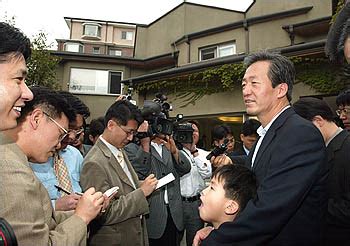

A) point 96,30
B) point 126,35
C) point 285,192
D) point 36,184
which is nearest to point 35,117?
point 36,184

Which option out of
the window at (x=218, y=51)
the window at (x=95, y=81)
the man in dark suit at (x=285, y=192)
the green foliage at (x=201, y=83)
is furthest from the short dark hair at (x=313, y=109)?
the window at (x=95, y=81)

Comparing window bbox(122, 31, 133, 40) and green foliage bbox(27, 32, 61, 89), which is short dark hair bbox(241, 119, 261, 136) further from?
window bbox(122, 31, 133, 40)

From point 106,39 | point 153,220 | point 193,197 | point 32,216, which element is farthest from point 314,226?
point 106,39

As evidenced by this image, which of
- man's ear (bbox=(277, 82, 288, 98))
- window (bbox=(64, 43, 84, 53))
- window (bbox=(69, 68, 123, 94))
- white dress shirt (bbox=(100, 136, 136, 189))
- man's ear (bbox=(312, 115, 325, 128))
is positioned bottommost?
white dress shirt (bbox=(100, 136, 136, 189))

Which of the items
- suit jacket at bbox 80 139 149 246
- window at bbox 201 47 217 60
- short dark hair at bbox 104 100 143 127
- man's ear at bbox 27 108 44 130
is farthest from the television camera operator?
window at bbox 201 47 217 60

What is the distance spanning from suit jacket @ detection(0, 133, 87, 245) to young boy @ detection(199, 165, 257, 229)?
85 centimetres

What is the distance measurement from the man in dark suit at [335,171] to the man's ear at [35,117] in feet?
6.93

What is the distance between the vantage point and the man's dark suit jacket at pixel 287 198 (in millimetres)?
1802

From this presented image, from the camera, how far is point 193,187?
15.3 feet

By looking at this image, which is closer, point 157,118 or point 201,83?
point 157,118

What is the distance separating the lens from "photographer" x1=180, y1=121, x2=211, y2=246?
447cm

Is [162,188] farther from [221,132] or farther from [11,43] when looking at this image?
[11,43]

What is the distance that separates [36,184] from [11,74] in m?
0.55

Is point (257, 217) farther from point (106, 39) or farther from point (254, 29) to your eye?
point (106, 39)
